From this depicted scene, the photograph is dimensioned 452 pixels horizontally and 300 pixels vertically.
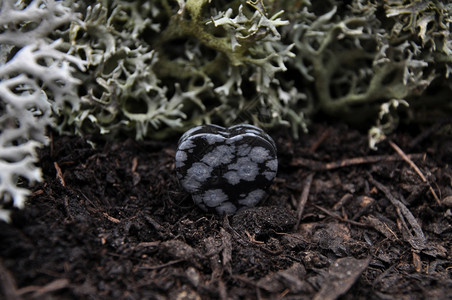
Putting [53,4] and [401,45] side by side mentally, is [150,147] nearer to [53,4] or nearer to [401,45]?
[53,4]

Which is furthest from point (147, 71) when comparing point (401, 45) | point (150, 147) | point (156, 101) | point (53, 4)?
point (401, 45)

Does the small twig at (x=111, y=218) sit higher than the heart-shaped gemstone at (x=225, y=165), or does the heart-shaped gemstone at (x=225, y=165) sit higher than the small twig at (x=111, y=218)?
the heart-shaped gemstone at (x=225, y=165)

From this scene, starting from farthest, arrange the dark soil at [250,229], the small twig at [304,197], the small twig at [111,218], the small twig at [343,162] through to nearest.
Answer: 1. the small twig at [343,162]
2. the small twig at [304,197]
3. the small twig at [111,218]
4. the dark soil at [250,229]

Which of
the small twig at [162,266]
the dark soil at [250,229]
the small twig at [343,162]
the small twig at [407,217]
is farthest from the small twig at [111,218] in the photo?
the small twig at [407,217]

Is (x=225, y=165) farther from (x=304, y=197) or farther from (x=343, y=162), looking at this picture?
(x=343, y=162)

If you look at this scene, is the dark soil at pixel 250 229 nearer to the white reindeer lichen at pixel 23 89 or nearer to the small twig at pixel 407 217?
the small twig at pixel 407 217

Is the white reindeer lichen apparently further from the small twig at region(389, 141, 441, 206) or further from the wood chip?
the small twig at region(389, 141, 441, 206)
